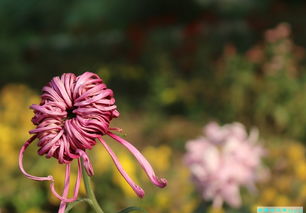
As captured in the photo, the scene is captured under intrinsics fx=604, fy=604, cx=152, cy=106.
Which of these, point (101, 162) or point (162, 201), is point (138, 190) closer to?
point (162, 201)

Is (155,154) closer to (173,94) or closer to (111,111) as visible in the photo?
(173,94)

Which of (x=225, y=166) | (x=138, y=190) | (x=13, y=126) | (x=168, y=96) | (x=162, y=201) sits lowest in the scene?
(x=138, y=190)

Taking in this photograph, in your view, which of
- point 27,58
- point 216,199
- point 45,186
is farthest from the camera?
point 27,58

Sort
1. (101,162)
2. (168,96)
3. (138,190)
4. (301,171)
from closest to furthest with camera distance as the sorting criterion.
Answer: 1. (138,190)
2. (101,162)
3. (301,171)
4. (168,96)

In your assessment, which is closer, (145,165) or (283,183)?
(145,165)

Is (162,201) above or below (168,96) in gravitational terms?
below

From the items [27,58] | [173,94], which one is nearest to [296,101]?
[173,94]

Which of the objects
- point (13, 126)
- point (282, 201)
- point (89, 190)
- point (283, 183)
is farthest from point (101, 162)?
point (89, 190)
